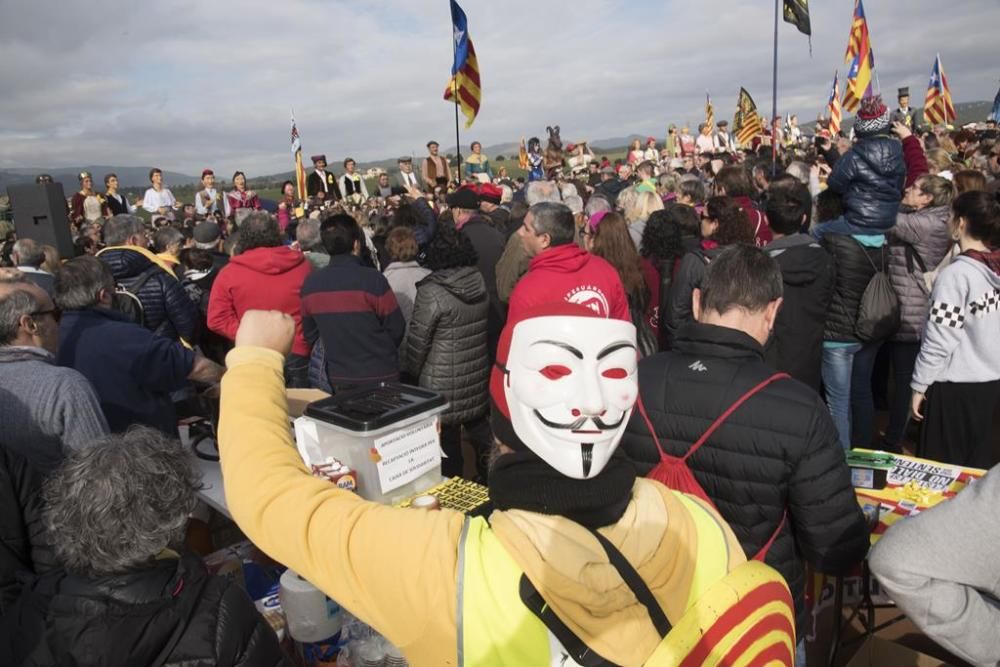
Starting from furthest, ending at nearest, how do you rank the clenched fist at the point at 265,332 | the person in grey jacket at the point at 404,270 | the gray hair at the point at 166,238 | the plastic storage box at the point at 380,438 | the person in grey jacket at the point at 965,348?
1. the gray hair at the point at 166,238
2. the person in grey jacket at the point at 404,270
3. the person in grey jacket at the point at 965,348
4. the plastic storage box at the point at 380,438
5. the clenched fist at the point at 265,332

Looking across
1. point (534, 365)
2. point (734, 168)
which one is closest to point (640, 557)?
point (534, 365)

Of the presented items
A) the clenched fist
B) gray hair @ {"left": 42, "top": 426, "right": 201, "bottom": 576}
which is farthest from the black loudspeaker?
the clenched fist

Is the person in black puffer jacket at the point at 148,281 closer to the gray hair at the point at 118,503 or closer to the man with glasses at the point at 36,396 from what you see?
the man with glasses at the point at 36,396

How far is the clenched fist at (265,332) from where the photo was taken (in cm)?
143

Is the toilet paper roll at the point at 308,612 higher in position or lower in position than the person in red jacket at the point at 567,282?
lower

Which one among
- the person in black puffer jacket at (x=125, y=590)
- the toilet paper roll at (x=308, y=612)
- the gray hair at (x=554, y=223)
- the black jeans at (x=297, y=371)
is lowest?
the toilet paper roll at (x=308, y=612)

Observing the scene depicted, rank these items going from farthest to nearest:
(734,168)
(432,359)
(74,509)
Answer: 1. (734,168)
2. (432,359)
3. (74,509)

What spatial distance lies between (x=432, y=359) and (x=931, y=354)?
2951mm

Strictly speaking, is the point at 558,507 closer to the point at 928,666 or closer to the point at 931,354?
the point at 928,666

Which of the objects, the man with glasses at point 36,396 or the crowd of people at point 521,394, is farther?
the man with glasses at point 36,396

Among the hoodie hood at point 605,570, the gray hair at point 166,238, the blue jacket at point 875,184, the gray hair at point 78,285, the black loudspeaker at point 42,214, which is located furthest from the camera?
the black loudspeaker at point 42,214

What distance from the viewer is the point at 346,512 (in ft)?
4.06

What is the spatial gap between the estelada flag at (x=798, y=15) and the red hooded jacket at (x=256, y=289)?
8887 mm

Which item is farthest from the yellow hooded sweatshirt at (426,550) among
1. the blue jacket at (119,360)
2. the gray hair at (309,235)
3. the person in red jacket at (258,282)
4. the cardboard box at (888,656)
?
the gray hair at (309,235)
